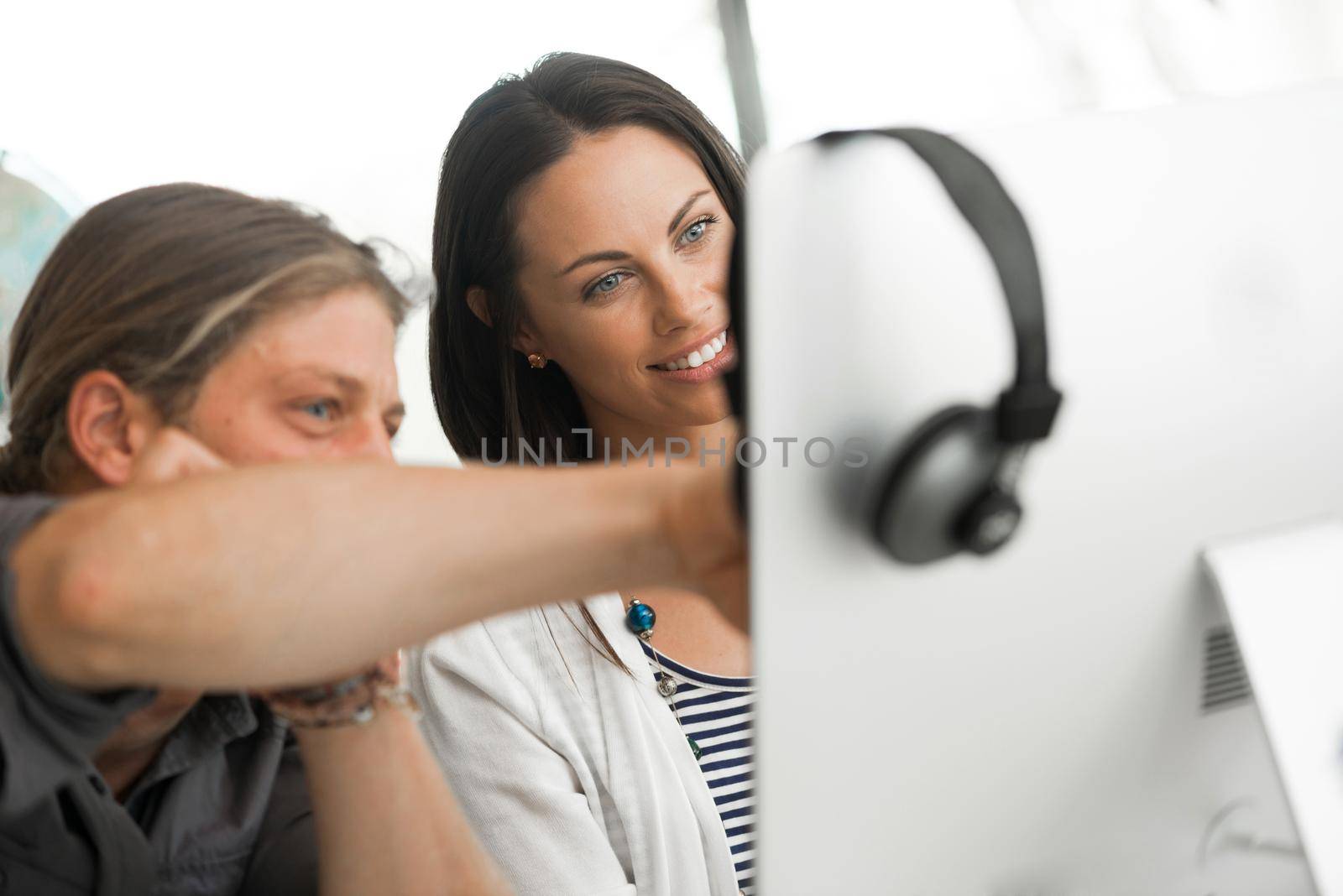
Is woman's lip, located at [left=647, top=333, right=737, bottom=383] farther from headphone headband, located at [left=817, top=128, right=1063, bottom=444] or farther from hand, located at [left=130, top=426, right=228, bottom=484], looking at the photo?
headphone headband, located at [left=817, top=128, right=1063, bottom=444]

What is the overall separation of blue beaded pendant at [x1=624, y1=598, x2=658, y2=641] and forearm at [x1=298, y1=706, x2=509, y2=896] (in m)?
0.30

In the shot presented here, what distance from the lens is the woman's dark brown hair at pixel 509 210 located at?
3.74ft

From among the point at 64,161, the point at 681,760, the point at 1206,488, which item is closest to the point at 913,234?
the point at 1206,488

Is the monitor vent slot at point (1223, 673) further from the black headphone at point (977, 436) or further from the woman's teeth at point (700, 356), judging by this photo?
the woman's teeth at point (700, 356)

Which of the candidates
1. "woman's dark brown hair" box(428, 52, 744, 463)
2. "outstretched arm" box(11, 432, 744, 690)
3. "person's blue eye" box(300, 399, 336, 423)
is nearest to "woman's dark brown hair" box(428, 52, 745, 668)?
"woman's dark brown hair" box(428, 52, 744, 463)

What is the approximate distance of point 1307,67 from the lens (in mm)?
2529

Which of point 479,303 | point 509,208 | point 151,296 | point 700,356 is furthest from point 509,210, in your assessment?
point 151,296

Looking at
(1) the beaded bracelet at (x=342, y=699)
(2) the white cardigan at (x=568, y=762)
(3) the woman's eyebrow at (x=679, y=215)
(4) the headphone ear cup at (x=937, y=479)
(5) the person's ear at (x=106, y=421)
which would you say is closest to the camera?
(4) the headphone ear cup at (x=937, y=479)

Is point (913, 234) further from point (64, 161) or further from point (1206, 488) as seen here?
point (64, 161)

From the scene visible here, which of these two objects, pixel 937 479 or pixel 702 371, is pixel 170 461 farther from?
pixel 702 371

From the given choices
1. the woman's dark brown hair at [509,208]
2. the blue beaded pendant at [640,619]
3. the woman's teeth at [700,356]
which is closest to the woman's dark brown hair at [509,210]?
the woman's dark brown hair at [509,208]

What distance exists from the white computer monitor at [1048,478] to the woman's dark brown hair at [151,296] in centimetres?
52

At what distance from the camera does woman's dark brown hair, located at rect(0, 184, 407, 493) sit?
0.75 meters

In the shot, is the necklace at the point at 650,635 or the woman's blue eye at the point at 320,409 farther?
the necklace at the point at 650,635
